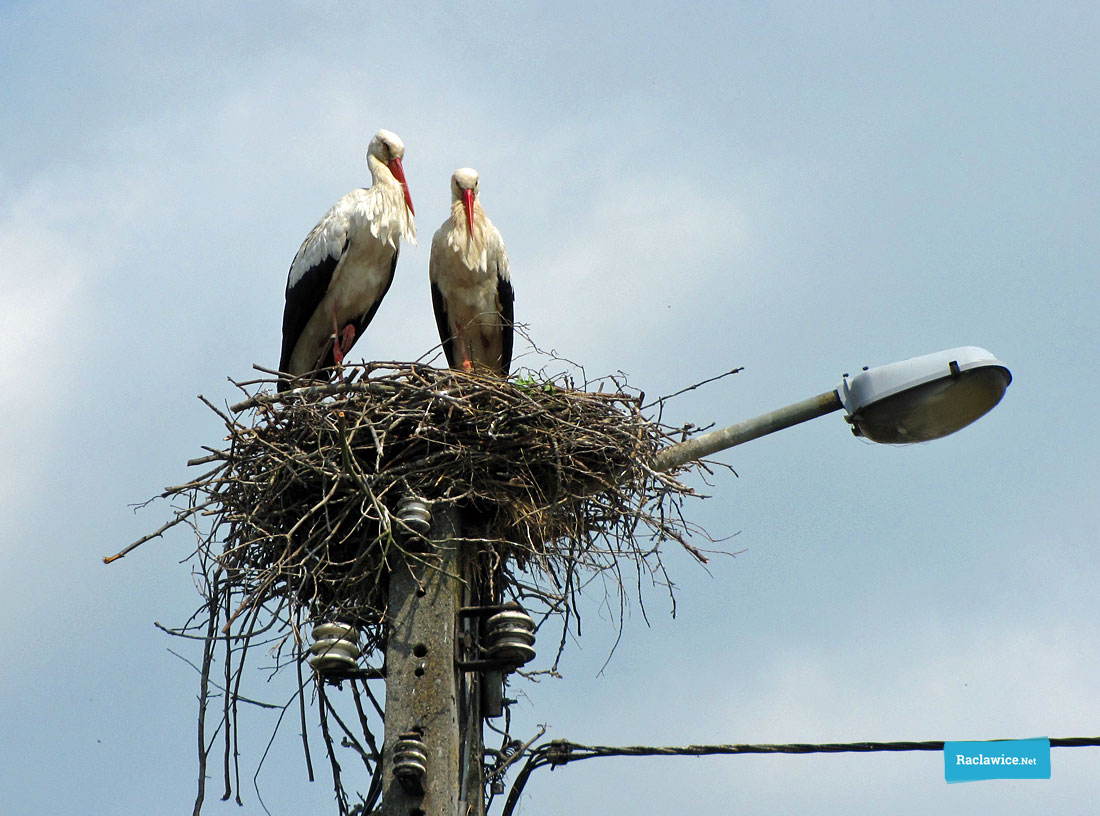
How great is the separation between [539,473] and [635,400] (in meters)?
0.55

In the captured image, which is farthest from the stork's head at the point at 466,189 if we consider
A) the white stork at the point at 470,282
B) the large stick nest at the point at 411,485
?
the large stick nest at the point at 411,485

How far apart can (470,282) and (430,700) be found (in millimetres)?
3932

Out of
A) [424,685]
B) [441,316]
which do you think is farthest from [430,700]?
[441,316]

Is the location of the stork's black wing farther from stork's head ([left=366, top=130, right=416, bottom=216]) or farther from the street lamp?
the street lamp

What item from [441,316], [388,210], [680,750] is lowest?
[680,750]

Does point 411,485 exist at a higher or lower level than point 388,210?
lower

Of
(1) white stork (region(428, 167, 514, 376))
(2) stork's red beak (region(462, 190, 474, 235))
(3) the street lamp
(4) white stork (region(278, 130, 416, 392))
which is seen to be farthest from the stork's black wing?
(3) the street lamp

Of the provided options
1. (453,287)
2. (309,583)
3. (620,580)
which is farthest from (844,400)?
(453,287)

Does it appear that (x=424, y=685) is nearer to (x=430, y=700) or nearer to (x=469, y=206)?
(x=430, y=700)

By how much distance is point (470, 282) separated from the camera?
787 centimetres

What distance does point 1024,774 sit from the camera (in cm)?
405

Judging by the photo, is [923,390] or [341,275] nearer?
[923,390]

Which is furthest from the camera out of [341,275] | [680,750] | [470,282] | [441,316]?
[441,316]

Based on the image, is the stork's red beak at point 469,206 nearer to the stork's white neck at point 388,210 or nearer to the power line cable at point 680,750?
the stork's white neck at point 388,210
